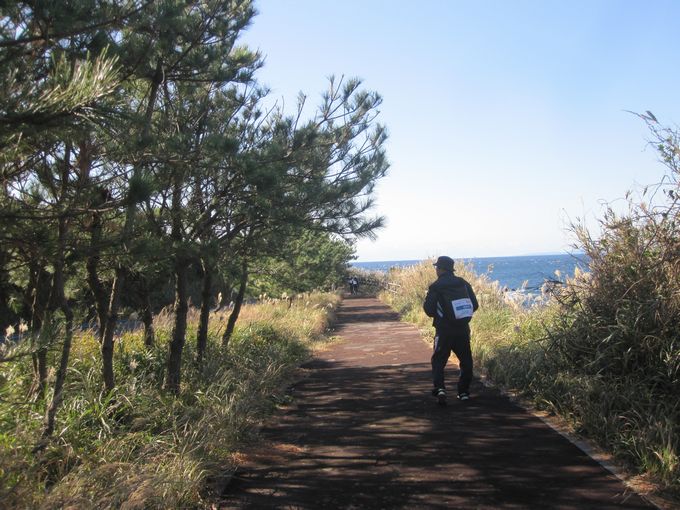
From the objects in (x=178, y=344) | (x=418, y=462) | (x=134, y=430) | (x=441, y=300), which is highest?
(x=441, y=300)

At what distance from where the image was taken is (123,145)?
4402mm

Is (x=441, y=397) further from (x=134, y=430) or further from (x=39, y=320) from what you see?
(x=39, y=320)

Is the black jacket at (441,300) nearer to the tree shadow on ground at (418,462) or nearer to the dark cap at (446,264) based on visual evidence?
the dark cap at (446,264)

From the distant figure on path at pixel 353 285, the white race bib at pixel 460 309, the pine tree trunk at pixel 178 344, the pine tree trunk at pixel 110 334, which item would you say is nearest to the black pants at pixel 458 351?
the white race bib at pixel 460 309

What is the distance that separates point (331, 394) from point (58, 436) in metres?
4.31

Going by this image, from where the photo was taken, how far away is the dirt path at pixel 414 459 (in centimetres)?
429

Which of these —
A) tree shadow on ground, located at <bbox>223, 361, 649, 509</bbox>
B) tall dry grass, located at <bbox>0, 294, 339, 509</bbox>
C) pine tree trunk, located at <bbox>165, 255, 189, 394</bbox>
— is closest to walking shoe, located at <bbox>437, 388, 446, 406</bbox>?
tree shadow on ground, located at <bbox>223, 361, 649, 509</bbox>

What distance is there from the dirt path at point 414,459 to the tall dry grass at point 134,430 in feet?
1.23

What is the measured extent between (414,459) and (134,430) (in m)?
2.48

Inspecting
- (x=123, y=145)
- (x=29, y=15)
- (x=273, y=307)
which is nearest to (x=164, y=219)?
(x=123, y=145)

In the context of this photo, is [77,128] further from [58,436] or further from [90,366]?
[90,366]

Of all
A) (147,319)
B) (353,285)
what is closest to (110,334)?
(147,319)

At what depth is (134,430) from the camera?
5363mm

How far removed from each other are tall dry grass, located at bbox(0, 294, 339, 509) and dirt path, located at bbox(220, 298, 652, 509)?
14.8 inches
